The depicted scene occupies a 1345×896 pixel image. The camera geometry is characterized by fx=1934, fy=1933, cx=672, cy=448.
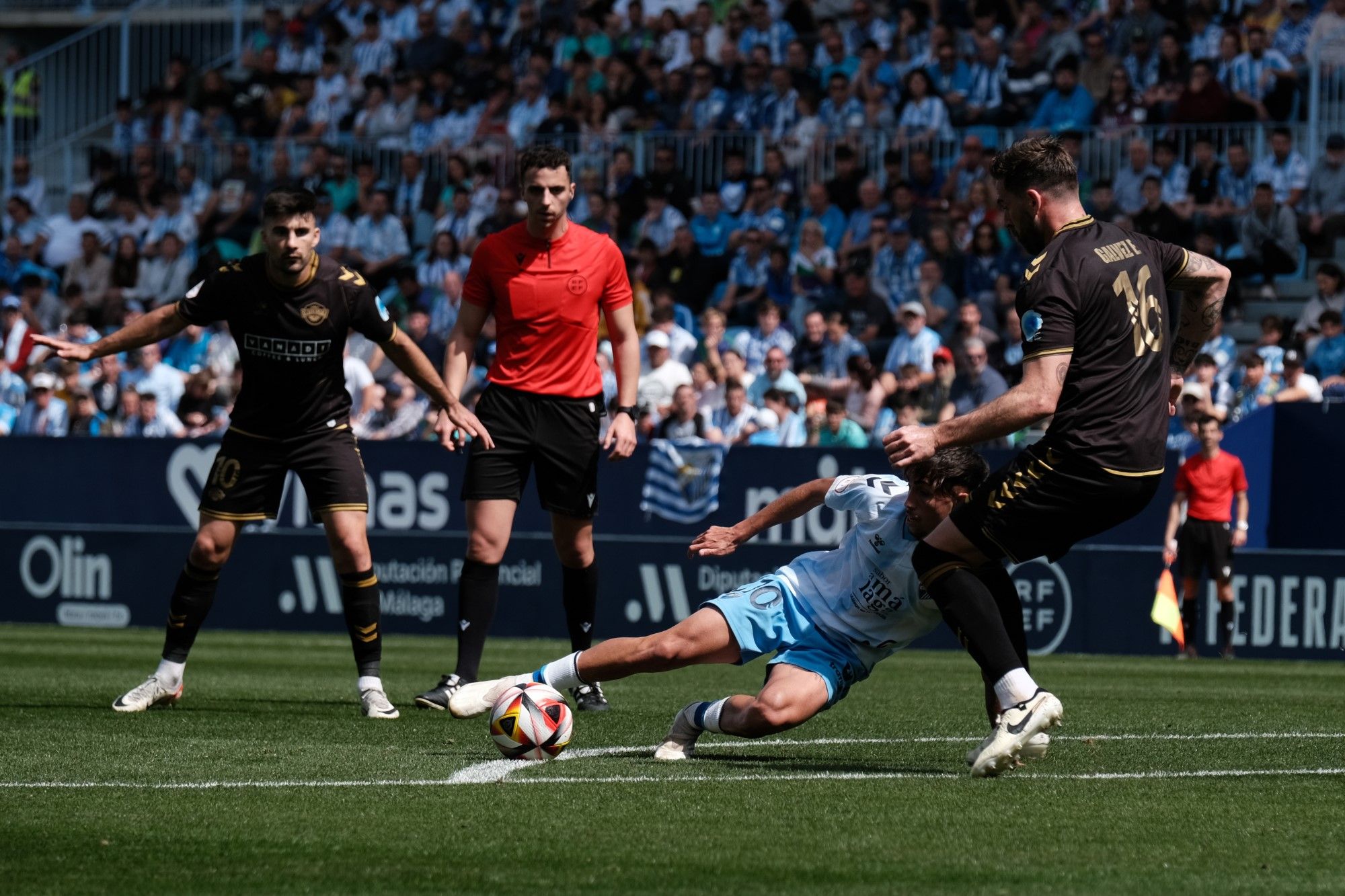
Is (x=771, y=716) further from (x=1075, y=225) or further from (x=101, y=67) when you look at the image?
(x=101, y=67)

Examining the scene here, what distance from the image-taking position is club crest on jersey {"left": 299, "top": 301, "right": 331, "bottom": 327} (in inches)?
337

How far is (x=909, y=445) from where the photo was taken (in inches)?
230

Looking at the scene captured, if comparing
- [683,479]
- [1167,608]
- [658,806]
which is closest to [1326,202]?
[1167,608]

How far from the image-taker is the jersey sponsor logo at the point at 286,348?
859 cm

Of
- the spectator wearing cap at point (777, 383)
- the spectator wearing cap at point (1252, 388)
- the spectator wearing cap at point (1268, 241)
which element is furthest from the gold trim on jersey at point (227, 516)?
the spectator wearing cap at point (1268, 241)

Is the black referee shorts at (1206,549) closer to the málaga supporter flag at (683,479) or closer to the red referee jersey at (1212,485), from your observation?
the red referee jersey at (1212,485)

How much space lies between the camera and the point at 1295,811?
5.68 meters

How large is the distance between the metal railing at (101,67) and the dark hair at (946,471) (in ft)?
82.0

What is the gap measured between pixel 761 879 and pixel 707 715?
224 cm

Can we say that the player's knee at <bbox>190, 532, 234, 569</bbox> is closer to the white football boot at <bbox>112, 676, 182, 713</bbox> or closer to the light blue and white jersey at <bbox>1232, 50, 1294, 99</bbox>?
the white football boot at <bbox>112, 676, 182, 713</bbox>

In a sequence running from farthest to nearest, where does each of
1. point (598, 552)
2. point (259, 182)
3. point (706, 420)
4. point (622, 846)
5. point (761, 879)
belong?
point (259, 182) < point (706, 420) < point (598, 552) < point (622, 846) < point (761, 879)

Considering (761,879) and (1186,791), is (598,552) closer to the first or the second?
(1186,791)

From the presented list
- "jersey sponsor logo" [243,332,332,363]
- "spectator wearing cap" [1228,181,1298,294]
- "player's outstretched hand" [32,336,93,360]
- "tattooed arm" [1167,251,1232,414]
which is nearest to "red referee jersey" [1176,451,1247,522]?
"spectator wearing cap" [1228,181,1298,294]

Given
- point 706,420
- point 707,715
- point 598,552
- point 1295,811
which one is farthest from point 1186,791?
point 706,420
